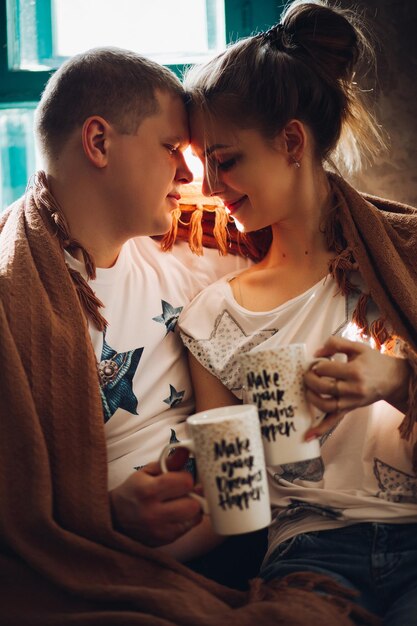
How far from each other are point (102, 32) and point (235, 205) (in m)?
0.82

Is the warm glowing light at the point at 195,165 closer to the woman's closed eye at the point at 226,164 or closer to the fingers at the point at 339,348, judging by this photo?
the woman's closed eye at the point at 226,164

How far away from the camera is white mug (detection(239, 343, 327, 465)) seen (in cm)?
92

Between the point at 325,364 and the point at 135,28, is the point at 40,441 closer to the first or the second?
the point at 325,364

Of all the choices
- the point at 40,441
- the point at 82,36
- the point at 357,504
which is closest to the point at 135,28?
the point at 82,36

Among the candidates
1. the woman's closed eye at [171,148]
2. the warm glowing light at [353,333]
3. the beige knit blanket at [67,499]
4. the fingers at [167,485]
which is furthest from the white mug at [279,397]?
the woman's closed eye at [171,148]

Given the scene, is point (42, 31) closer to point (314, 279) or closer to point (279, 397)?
point (314, 279)

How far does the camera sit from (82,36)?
1908 millimetres

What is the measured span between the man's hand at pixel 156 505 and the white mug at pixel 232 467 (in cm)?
8

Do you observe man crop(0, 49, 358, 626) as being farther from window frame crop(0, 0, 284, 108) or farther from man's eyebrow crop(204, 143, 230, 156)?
window frame crop(0, 0, 284, 108)

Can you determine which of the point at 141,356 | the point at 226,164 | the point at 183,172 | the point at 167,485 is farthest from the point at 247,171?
the point at 167,485

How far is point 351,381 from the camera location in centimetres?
100

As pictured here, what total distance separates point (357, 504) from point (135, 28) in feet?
4.58

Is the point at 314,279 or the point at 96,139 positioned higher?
the point at 96,139

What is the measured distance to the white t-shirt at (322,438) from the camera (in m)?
1.18
